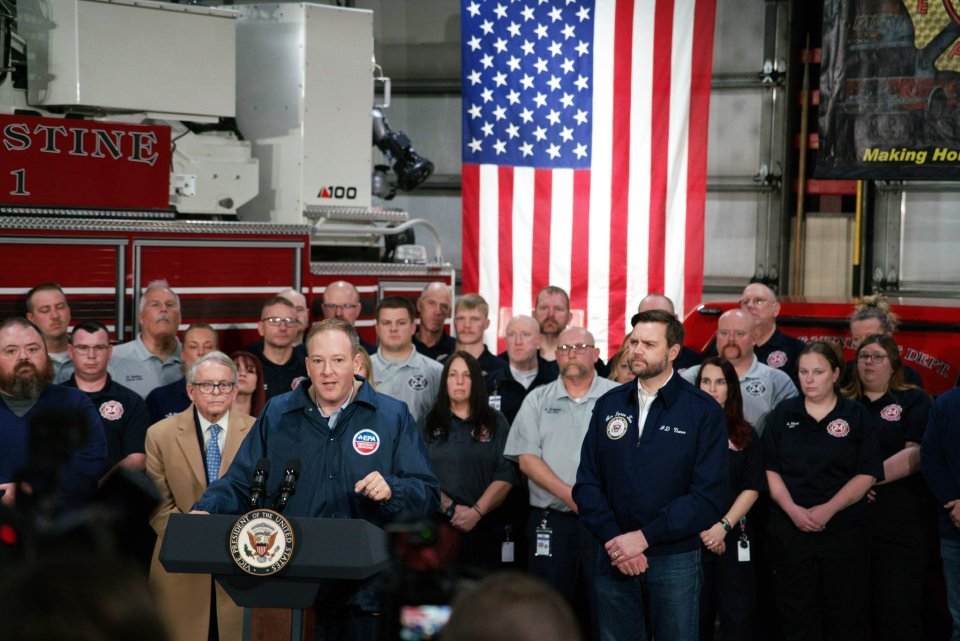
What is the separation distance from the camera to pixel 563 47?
1065cm

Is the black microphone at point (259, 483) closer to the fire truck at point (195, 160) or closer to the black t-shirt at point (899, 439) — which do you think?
the black t-shirt at point (899, 439)

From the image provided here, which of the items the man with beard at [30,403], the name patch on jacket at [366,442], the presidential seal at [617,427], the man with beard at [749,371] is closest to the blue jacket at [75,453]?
the man with beard at [30,403]

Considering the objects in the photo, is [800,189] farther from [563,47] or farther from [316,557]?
[316,557]

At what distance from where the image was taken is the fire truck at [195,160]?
27.5 ft

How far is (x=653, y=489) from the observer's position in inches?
213

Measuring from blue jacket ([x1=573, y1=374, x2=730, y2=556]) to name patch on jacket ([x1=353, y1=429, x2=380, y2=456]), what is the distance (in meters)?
1.22

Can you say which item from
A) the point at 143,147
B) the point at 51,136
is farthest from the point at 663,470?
the point at 51,136

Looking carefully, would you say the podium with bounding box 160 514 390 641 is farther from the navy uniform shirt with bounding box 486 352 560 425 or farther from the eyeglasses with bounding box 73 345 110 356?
the navy uniform shirt with bounding box 486 352 560 425

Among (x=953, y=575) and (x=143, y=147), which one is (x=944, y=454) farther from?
(x=143, y=147)

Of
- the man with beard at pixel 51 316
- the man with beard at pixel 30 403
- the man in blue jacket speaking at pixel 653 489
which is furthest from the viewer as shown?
the man with beard at pixel 51 316

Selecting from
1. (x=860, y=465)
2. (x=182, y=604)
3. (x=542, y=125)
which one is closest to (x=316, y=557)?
(x=182, y=604)

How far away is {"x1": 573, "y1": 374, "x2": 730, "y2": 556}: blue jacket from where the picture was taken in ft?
17.6

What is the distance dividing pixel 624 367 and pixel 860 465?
1522mm

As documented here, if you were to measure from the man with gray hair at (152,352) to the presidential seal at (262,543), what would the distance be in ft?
12.3
